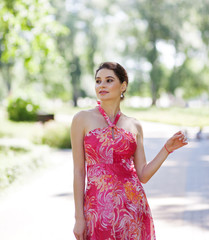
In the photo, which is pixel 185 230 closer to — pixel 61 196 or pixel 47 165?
pixel 61 196

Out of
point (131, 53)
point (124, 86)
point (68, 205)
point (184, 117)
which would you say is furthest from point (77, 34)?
point (124, 86)

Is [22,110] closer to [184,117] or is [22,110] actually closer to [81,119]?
[184,117]

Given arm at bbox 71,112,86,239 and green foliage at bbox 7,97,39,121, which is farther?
green foliage at bbox 7,97,39,121

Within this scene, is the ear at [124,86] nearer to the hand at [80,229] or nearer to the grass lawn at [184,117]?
the hand at [80,229]

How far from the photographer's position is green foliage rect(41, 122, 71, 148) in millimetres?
15375


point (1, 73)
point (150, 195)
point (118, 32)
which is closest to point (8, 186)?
point (150, 195)

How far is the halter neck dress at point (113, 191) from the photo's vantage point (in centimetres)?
241

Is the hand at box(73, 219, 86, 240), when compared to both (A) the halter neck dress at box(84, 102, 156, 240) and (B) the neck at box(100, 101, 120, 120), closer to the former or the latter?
(A) the halter neck dress at box(84, 102, 156, 240)

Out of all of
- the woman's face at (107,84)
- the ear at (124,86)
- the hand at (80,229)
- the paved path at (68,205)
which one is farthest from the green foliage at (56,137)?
the hand at (80,229)

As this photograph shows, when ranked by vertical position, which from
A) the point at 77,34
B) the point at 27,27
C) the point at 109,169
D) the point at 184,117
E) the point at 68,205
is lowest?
the point at 184,117

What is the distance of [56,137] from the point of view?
15406 millimetres

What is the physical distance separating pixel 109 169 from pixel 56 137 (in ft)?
42.8

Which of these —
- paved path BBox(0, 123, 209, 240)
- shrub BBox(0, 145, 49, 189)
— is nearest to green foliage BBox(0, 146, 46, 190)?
shrub BBox(0, 145, 49, 189)

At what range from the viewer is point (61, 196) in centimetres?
760
